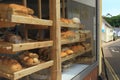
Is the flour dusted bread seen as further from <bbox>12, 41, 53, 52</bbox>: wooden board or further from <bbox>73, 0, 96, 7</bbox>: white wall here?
<bbox>73, 0, 96, 7</bbox>: white wall

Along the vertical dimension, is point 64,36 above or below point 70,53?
above

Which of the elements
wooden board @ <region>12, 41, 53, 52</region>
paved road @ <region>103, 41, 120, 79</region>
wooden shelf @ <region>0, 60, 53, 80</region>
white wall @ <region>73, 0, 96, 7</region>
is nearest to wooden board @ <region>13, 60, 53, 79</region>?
wooden shelf @ <region>0, 60, 53, 80</region>

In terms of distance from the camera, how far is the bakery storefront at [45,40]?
2611 mm

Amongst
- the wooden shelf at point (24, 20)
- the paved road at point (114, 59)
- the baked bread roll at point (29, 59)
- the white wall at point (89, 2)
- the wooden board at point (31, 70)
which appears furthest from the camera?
the paved road at point (114, 59)

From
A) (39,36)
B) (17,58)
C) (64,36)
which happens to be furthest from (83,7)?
(17,58)

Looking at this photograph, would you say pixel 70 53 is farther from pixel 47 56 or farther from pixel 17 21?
pixel 17 21

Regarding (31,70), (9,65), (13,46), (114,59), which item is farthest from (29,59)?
(114,59)

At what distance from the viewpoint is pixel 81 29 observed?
4816 mm

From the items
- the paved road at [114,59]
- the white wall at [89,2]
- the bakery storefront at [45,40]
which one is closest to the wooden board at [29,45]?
the bakery storefront at [45,40]

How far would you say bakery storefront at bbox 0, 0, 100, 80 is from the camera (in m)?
2.61

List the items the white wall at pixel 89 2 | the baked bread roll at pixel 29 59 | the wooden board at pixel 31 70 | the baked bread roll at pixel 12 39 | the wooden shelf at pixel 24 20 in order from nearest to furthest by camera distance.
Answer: the wooden shelf at pixel 24 20
the wooden board at pixel 31 70
the baked bread roll at pixel 12 39
the baked bread roll at pixel 29 59
the white wall at pixel 89 2

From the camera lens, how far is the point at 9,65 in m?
2.65

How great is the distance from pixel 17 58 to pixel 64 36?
102 centimetres

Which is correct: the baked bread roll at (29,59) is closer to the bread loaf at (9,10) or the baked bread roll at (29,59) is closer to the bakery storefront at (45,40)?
the bakery storefront at (45,40)
